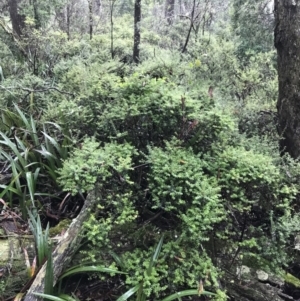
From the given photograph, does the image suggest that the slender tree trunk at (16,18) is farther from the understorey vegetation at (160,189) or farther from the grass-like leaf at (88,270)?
the grass-like leaf at (88,270)

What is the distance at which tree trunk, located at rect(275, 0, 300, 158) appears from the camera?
130 inches

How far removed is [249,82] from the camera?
17.7 feet

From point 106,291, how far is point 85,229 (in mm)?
484

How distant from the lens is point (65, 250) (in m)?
2.27

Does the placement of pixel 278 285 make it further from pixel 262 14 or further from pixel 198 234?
pixel 262 14

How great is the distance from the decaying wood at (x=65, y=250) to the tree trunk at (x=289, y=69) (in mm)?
2020

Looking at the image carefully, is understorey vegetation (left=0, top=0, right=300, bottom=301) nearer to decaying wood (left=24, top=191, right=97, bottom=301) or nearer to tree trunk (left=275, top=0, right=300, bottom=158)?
decaying wood (left=24, top=191, right=97, bottom=301)

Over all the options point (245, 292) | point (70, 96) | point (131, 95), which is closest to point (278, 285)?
point (245, 292)

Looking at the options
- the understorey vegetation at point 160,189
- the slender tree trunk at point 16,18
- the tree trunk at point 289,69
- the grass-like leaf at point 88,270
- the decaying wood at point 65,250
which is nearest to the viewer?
the decaying wood at point 65,250

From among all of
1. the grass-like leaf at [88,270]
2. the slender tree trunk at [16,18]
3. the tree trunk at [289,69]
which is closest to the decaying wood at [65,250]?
the grass-like leaf at [88,270]

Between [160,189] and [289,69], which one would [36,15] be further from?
[160,189]

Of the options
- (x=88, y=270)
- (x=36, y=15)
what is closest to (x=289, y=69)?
(x=88, y=270)

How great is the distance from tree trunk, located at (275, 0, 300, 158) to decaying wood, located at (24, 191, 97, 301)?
6.63ft

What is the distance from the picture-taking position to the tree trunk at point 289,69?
330cm
